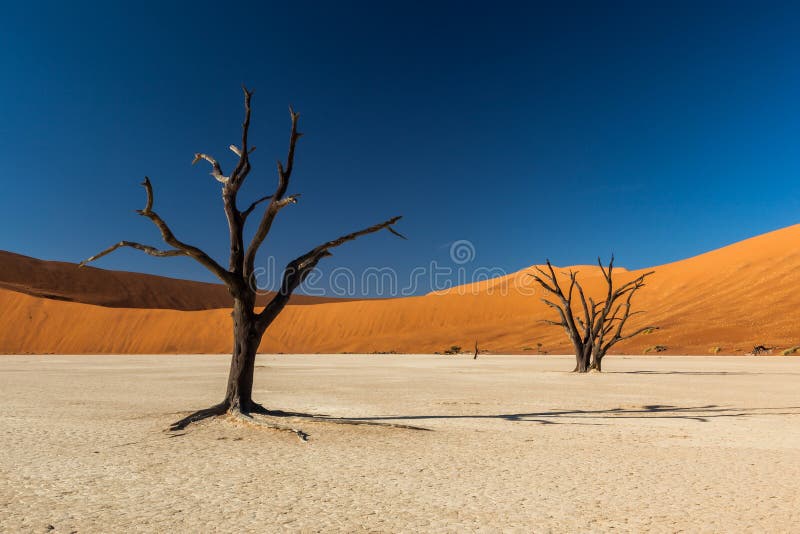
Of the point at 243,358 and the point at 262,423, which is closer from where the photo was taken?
the point at 262,423

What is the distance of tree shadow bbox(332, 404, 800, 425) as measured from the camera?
948cm

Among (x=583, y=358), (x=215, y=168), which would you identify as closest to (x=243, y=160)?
(x=215, y=168)

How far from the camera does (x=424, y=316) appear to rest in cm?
6925

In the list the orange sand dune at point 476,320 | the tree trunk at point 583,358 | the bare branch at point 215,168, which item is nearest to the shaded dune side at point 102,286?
the orange sand dune at point 476,320

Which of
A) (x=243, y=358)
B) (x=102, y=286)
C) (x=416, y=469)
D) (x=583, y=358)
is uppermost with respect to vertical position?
(x=102, y=286)

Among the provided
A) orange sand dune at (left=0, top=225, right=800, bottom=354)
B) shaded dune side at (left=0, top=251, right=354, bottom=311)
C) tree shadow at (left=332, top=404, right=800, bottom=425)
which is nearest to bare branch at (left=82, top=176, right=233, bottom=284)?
tree shadow at (left=332, top=404, right=800, bottom=425)

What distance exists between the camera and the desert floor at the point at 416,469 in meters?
A: 4.23

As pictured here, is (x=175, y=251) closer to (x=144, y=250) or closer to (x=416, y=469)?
(x=144, y=250)

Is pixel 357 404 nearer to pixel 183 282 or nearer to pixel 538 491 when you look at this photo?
pixel 538 491

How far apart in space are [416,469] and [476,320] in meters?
61.5

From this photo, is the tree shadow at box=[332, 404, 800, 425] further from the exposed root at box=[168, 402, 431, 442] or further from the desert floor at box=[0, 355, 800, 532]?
the exposed root at box=[168, 402, 431, 442]

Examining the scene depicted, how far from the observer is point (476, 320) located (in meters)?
66.6

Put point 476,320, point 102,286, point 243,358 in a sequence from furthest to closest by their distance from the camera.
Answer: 1. point 102,286
2. point 476,320
3. point 243,358

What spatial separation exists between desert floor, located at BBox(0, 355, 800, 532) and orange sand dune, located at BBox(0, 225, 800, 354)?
30.9m
